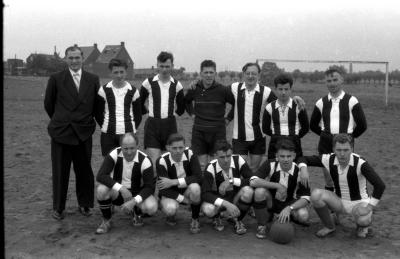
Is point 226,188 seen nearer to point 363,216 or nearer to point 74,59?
point 363,216

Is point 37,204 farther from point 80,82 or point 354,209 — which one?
point 354,209

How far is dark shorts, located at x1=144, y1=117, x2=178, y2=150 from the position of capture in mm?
5910

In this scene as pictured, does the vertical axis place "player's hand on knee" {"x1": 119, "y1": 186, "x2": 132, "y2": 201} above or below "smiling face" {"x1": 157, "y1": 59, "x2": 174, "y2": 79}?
below

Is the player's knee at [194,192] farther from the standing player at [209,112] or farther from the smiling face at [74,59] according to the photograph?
the smiling face at [74,59]

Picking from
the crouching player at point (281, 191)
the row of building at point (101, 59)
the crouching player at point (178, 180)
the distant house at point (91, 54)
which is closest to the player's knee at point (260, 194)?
the crouching player at point (281, 191)

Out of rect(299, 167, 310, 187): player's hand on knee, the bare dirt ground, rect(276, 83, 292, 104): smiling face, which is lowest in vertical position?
the bare dirt ground

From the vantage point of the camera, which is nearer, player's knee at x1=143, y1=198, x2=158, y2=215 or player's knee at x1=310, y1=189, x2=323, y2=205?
Result: player's knee at x1=310, y1=189, x2=323, y2=205

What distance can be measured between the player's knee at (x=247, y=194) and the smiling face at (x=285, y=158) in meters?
0.44

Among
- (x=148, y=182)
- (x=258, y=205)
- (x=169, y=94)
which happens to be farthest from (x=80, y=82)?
(x=258, y=205)

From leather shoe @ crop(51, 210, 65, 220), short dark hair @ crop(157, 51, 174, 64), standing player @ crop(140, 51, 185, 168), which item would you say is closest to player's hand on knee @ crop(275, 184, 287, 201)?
standing player @ crop(140, 51, 185, 168)

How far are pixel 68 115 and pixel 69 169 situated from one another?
2.25ft

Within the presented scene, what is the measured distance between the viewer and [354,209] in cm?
505

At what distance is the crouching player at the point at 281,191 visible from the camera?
16.6 feet

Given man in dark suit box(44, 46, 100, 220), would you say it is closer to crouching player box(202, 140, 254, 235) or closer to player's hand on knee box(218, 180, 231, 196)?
crouching player box(202, 140, 254, 235)
